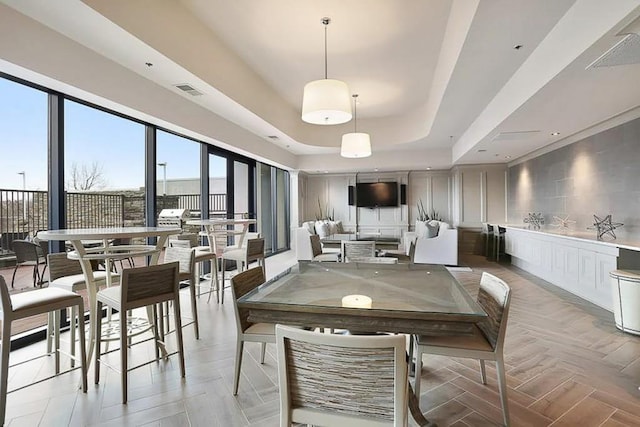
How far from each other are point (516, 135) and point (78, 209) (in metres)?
6.13

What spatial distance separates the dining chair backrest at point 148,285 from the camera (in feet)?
6.79

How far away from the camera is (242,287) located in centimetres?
218

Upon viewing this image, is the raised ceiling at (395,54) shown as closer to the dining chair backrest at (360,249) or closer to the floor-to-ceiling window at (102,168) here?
the floor-to-ceiling window at (102,168)

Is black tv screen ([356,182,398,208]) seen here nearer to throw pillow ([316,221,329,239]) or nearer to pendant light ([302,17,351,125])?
throw pillow ([316,221,329,239])

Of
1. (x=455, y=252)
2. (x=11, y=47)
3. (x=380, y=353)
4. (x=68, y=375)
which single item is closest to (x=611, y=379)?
(x=380, y=353)

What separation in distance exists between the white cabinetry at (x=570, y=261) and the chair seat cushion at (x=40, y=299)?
518cm

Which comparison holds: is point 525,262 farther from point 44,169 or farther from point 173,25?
point 44,169

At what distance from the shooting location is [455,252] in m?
6.84

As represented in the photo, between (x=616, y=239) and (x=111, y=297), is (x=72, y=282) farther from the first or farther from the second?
(x=616, y=239)

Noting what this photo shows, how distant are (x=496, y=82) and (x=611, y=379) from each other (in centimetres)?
319

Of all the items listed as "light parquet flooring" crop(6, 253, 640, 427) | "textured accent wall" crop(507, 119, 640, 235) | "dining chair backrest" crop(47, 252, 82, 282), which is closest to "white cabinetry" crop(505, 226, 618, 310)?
"textured accent wall" crop(507, 119, 640, 235)

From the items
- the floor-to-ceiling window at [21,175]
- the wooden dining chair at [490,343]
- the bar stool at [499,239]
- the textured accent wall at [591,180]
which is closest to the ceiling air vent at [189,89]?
the floor-to-ceiling window at [21,175]

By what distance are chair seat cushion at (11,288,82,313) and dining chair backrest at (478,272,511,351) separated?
2.48 m

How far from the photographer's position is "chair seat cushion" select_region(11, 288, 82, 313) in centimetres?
189
